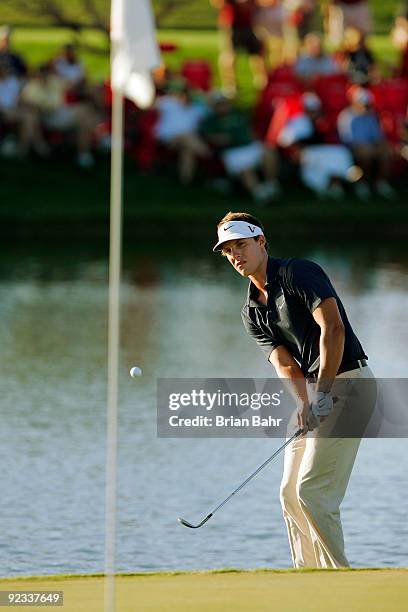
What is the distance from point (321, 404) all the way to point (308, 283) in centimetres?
52

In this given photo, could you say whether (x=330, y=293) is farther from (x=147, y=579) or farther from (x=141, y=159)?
(x=141, y=159)

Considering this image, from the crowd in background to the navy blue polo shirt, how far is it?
16177 mm

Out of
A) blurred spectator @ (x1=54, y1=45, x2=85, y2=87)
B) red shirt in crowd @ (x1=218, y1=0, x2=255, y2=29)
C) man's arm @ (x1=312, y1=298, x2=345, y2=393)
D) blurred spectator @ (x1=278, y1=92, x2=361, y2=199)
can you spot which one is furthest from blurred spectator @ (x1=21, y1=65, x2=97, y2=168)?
man's arm @ (x1=312, y1=298, x2=345, y2=393)

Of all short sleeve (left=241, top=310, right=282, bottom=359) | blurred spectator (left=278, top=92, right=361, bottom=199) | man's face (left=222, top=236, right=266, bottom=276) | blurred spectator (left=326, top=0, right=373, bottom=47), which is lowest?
short sleeve (left=241, top=310, right=282, bottom=359)

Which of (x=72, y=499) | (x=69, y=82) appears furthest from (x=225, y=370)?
(x=69, y=82)

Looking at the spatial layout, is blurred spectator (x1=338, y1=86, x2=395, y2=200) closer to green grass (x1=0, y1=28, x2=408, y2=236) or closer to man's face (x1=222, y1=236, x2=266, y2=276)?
green grass (x1=0, y1=28, x2=408, y2=236)

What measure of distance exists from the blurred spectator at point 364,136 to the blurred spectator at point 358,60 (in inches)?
53.9

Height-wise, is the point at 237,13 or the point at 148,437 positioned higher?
the point at 237,13

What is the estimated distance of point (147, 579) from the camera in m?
7.25

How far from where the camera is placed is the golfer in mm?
7543

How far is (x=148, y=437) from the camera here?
12875 millimetres

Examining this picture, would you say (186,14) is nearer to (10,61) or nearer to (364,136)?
(10,61)

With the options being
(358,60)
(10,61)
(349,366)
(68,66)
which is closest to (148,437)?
(349,366)

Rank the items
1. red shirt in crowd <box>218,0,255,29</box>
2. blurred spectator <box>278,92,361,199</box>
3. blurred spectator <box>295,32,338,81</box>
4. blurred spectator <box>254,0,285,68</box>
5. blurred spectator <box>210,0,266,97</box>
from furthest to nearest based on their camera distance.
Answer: blurred spectator <box>254,0,285,68</box> → blurred spectator <box>210,0,266,97</box> → red shirt in crowd <box>218,0,255,29</box> → blurred spectator <box>295,32,338,81</box> → blurred spectator <box>278,92,361,199</box>
